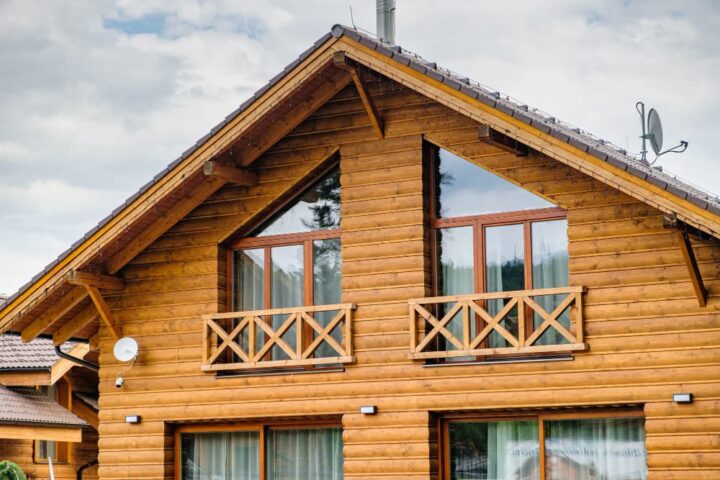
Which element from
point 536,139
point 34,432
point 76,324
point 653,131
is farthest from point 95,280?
point 653,131

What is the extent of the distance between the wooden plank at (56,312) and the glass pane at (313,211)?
7.26ft

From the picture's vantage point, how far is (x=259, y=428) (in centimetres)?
1415

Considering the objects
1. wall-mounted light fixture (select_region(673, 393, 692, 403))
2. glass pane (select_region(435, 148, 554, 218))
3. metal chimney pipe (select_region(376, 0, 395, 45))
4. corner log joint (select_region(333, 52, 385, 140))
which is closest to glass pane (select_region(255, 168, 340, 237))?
corner log joint (select_region(333, 52, 385, 140))

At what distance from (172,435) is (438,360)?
3.35 meters

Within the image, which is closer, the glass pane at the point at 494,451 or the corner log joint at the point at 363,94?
the glass pane at the point at 494,451

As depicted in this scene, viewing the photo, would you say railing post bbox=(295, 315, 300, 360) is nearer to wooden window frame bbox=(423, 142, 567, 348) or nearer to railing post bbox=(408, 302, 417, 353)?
railing post bbox=(408, 302, 417, 353)

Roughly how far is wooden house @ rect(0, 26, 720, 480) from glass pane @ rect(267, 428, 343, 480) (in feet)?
0.08

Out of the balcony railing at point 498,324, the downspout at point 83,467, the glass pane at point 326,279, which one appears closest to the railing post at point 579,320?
the balcony railing at point 498,324

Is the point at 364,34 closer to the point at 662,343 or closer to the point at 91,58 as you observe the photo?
the point at 662,343

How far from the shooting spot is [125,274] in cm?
1495

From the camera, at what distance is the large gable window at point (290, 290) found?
13.9m

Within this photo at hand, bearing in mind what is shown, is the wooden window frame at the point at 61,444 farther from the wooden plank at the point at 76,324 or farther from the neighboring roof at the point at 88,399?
the wooden plank at the point at 76,324

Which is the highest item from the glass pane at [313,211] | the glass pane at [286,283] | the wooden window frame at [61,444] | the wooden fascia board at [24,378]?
the glass pane at [313,211]

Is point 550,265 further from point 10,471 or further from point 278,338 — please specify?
point 10,471
